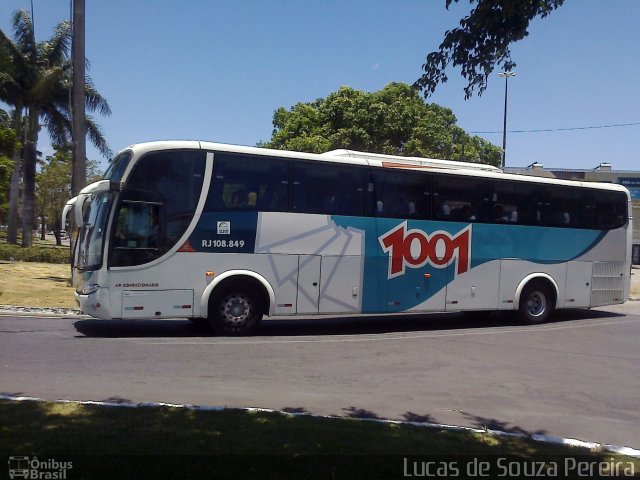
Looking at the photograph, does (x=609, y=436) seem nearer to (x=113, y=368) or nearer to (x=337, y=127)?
(x=113, y=368)

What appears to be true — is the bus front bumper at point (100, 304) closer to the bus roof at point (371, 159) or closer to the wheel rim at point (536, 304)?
the bus roof at point (371, 159)

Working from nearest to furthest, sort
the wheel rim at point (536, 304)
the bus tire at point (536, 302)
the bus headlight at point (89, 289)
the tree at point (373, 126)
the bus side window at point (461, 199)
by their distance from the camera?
the bus headlight at point (89, 289) < the bus side window at point (461, 199) < the bus tire at point (536, 302) < the wheel rim at point (536, 304) < the tree at point (373, 126)

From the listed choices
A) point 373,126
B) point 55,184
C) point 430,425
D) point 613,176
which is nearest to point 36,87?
point 373,126

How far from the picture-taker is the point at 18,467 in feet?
15.4

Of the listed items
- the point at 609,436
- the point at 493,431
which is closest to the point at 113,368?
the point at 493,431

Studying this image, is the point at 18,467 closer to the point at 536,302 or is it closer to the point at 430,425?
the point at 430,425

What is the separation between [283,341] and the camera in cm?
1216

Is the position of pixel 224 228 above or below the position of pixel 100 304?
above

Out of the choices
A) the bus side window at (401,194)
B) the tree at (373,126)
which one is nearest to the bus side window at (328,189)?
the bus side window at (401,194)

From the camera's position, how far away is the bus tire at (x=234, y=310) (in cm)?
1238

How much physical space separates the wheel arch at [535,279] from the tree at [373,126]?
16025mm

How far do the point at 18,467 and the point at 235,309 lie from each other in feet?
25.9

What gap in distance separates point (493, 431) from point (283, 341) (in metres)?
6.20

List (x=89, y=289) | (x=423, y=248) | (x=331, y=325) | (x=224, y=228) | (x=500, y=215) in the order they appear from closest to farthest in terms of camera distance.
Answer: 1. (x=89, y=289)
2. (x=224, y=228)
3. (x=423, y=248)
4. (x=331, y=325)
5. (x=500, y=215)
